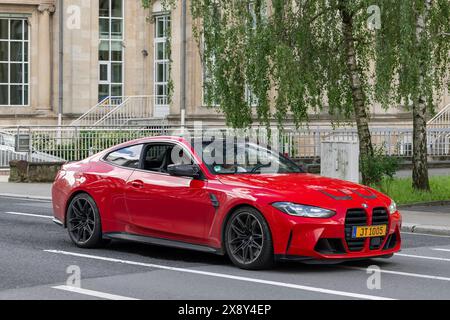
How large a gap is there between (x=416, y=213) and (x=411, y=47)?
10.0 feet

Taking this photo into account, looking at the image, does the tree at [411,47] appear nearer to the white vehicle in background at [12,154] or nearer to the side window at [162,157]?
the side window at [162,157]

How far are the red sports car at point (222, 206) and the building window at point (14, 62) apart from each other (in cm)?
2977

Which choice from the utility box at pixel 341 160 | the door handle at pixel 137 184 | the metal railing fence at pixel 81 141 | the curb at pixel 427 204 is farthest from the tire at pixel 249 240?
the metal railing fence at pixel 81 141

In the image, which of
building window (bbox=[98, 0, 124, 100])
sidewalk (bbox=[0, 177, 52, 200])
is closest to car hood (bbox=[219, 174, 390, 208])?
sidewalk (bbox=[0, 177, 52, 200])

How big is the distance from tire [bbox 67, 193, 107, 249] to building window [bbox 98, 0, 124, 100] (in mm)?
29958

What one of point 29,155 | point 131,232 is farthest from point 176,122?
point 131,232

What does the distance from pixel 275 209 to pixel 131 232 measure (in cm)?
239

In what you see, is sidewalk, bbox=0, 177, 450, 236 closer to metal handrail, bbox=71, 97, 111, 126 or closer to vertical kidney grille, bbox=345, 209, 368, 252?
vertical kidney grille, bbox=345, 209, 368, 252

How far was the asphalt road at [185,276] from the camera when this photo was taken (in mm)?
10023

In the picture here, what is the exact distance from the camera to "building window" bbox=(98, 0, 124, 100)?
43.5m

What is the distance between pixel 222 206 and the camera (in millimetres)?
11742

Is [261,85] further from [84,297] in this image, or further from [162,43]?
[162,43]
